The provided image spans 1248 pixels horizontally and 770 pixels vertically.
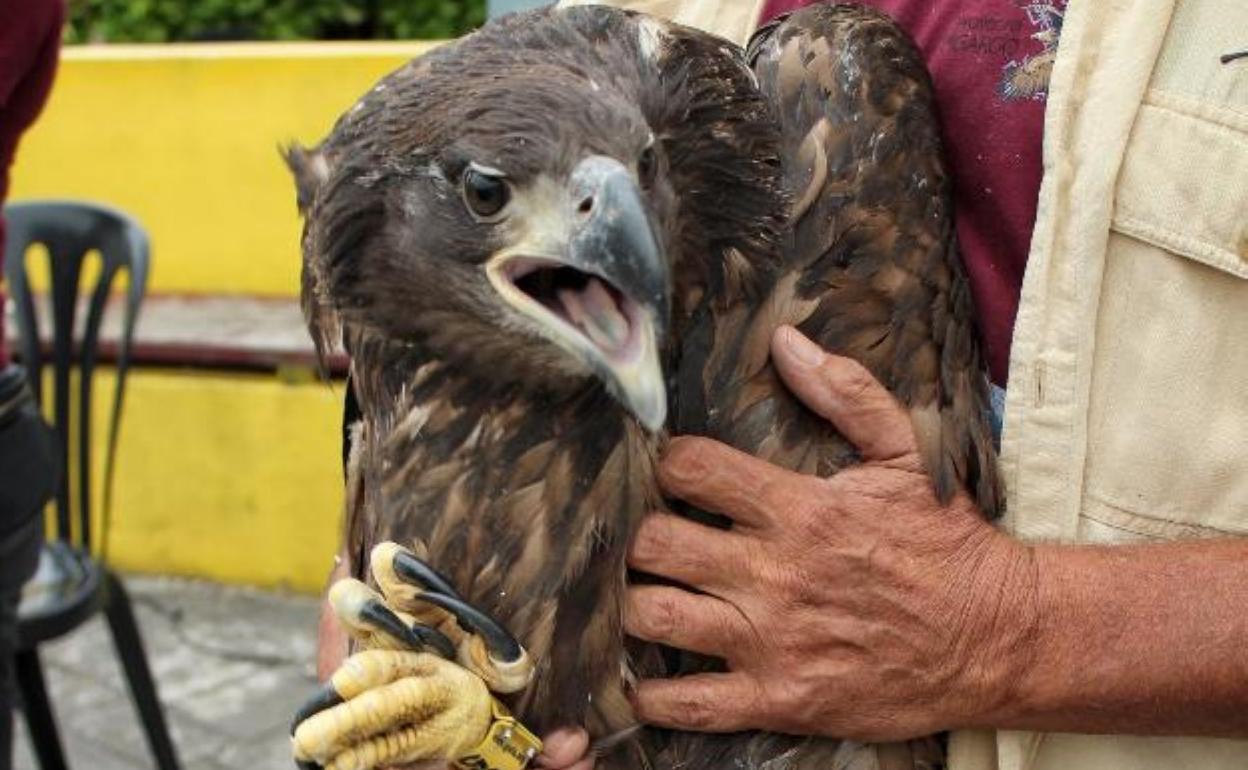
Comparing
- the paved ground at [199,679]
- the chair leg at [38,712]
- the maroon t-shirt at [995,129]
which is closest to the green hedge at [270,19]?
the paved ground at [199,679]

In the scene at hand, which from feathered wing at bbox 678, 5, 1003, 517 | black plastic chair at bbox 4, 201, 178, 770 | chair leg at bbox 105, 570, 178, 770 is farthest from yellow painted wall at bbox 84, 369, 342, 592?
feathered wing at bbox 678, 5, 1003, 517

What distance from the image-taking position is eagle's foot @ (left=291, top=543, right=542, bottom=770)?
67.6 inches

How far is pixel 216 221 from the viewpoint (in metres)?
6.91

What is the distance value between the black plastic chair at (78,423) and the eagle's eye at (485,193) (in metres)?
2.78

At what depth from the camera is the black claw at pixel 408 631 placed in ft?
5.71

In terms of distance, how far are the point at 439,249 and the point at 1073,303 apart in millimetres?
654

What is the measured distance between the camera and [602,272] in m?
1.43

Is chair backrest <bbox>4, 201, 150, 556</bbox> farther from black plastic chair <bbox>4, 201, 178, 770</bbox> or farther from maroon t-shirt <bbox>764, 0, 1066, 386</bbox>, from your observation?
maroon t-shirt <bbox>764, 0, 1066, 386</bbox>

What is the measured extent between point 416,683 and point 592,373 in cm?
40

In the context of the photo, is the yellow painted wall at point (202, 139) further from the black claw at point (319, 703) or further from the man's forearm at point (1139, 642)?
the man's forearm at point (1139, 642)

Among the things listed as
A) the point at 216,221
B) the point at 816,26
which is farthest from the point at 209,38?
the point at 816,26

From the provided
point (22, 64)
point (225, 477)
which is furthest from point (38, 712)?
point (225, 477)

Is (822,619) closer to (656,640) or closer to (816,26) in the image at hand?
(656,640)

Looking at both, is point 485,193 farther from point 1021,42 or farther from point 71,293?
point 71,293
